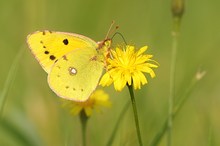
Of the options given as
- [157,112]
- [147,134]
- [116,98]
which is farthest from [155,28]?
[147,134]

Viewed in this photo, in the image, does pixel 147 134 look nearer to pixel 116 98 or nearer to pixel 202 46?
pixel 116 98

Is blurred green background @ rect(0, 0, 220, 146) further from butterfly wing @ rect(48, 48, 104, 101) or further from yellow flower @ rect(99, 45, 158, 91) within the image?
yellow flower @ rect(99, 45, 158, 91)

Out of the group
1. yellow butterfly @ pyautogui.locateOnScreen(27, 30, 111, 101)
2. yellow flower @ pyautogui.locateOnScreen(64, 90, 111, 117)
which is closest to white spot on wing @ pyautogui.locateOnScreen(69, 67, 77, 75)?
yellow butterfly @ pyautogui.locateOnScreen(27, 30, 111, 101)

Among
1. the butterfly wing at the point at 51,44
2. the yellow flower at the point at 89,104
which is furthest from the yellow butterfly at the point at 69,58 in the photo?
the yellow flower at the point at 89,104

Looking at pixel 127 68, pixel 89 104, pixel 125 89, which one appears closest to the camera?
pixel 127 68

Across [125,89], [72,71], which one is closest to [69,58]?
[72,71]

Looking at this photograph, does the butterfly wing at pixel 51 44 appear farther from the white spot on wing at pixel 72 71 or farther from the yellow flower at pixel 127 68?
the yellow flower at pixel 127 68

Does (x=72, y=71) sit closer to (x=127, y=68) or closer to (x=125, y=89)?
(x=127, y=68)
